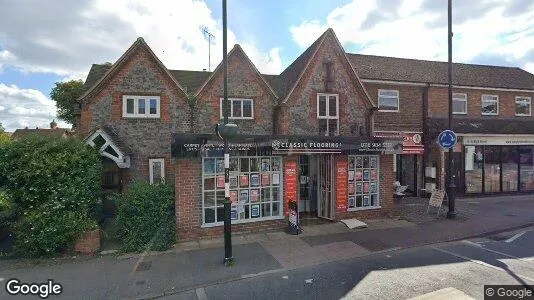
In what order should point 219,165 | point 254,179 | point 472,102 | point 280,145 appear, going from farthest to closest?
point 472,102 < point 254,179 < point 219,165 < point 280,145

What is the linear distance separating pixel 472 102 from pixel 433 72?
2668 mm

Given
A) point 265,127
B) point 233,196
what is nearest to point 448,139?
point 265,127

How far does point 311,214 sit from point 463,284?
6.65m

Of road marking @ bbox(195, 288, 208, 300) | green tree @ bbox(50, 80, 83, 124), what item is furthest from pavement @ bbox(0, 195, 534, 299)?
green tree @ bbox(50, 80, 83, 124)

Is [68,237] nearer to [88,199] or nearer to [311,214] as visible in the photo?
[88,199]

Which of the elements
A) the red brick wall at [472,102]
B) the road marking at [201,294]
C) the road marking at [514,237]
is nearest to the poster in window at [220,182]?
the road marking at [201,294]

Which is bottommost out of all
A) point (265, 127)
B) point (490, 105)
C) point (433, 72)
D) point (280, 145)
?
point (280, 145)

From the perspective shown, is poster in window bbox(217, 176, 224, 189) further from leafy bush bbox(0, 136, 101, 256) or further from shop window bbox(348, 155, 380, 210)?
shop window bbox(348, 155, 380, 210)

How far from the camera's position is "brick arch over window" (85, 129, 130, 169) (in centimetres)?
1097

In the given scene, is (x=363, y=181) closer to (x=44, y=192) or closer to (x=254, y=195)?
(x=254, y=195)

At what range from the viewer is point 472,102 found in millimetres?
17969

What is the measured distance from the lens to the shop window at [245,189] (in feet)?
32.7

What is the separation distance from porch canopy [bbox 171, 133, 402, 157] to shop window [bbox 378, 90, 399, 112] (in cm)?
525

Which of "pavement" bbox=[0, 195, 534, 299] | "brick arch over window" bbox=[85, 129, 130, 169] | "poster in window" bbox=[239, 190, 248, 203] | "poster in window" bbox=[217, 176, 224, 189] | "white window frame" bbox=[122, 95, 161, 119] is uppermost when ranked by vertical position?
"white window frame" bbox=[122, 95, 161, 119]
